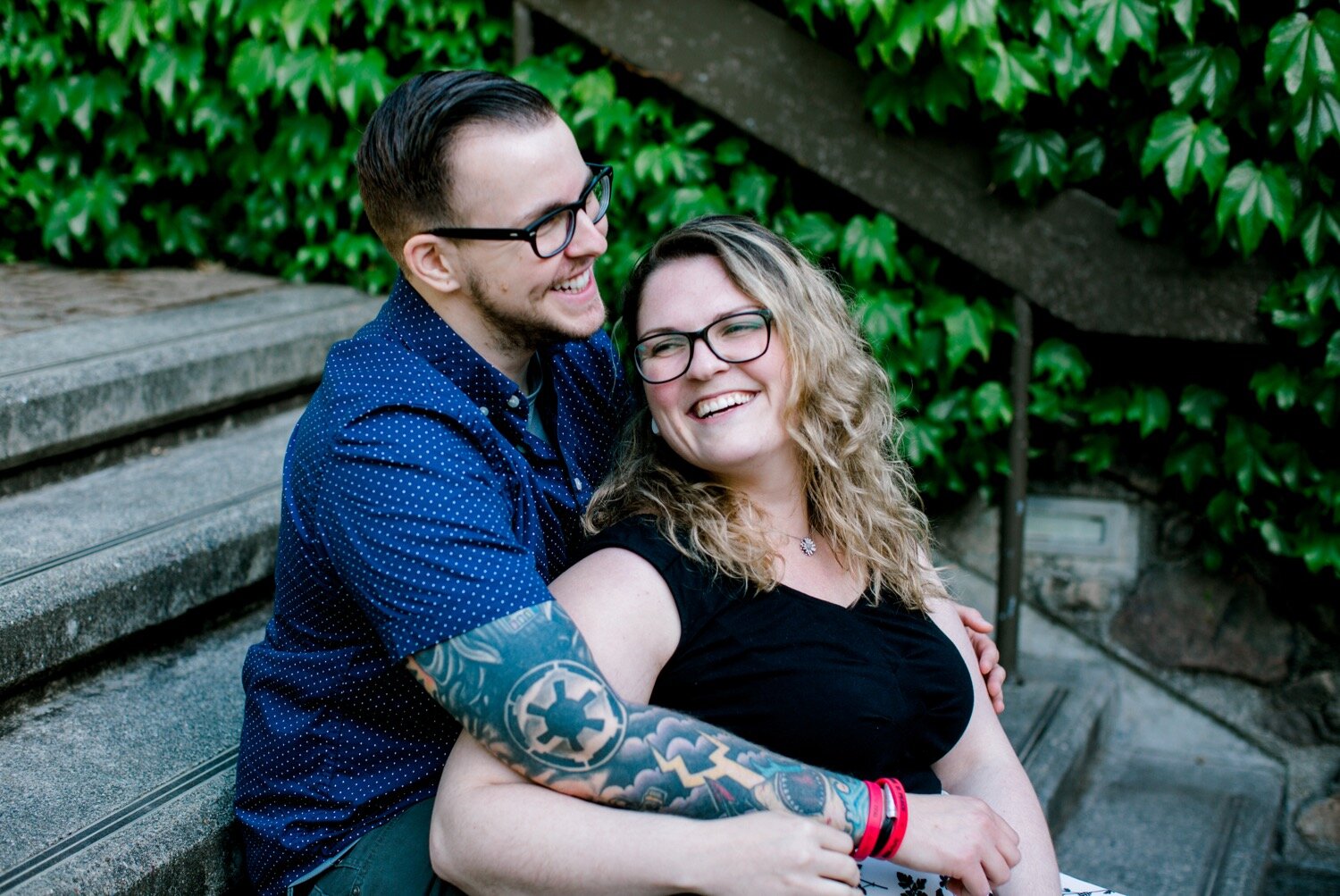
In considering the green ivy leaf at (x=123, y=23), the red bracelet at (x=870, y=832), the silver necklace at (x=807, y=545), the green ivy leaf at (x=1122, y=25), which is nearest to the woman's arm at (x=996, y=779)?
the silver necklace at (x=807, y=545)

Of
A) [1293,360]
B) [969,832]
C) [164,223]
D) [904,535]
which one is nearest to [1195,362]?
[1293,360]

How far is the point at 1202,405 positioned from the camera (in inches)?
126

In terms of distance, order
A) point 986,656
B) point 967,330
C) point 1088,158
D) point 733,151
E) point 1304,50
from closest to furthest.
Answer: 1. point 986,656
2. point 1304,50
3. point 1088,158
4. point 967,330
5. point 733,151

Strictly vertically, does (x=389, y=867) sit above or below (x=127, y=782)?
above

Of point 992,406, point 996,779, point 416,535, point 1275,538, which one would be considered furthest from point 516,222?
point 1275,538

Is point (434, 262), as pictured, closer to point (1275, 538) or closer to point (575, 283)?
point (575, 283)

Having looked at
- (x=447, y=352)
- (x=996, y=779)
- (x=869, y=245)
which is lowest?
(x=996, y=779)

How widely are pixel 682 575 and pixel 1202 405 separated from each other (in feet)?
6.78

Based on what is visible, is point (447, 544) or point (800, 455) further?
point (800, 455)

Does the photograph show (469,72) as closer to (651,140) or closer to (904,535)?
(904,535)

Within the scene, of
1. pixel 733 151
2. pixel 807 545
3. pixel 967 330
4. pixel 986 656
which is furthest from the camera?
pixel 733 151

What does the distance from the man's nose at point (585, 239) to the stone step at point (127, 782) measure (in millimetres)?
1062

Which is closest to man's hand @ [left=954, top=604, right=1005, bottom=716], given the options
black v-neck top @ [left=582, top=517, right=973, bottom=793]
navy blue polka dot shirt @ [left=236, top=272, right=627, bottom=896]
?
black v-neck top @ [left=582, top=517, right=973, bottom=793]

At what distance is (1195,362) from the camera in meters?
3.25
